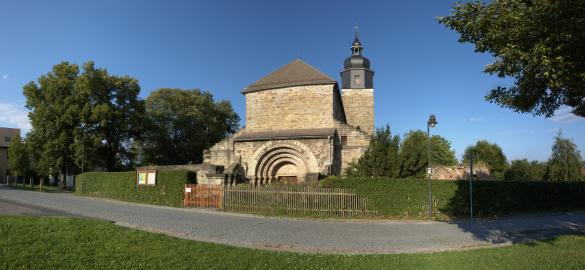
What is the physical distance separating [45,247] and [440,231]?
33.7ft

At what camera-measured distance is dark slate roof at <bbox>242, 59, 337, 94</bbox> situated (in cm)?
Answer: 2750

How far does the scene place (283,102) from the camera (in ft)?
91.1

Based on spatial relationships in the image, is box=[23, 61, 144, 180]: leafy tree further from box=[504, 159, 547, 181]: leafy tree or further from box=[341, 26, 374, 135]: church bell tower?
box=[504, 159, 547, 181]: leafy tree

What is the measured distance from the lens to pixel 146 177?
22.3 meters

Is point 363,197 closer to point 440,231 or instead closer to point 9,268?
point 440,231

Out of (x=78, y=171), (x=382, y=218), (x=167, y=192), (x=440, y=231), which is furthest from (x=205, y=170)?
(x=78, y=171)

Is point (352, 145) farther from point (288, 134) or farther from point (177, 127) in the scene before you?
point (177, 127)

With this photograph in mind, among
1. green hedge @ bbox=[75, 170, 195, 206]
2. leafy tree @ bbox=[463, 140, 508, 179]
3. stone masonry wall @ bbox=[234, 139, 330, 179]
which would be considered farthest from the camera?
leafy tree @ bbox=[463, 140, 508, 179]

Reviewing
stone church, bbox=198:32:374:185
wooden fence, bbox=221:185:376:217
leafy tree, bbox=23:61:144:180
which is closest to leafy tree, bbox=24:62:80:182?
leafy tree, bbox=23:61:144:180

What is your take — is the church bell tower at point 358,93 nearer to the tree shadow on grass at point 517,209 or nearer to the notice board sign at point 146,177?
the tree shadow on grass at point 517,209

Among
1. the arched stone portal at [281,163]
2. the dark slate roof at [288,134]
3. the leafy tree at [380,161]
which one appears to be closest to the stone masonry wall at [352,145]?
the dark slate roof at [288,134]

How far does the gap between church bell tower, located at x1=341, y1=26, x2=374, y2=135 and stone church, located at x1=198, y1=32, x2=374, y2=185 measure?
13.4 meters

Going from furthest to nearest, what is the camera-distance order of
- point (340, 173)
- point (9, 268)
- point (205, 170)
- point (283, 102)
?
point (283, 102) → point (340, 173) → point (205, 170) → point (9, 268)

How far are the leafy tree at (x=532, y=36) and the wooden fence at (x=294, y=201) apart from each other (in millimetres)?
9018
